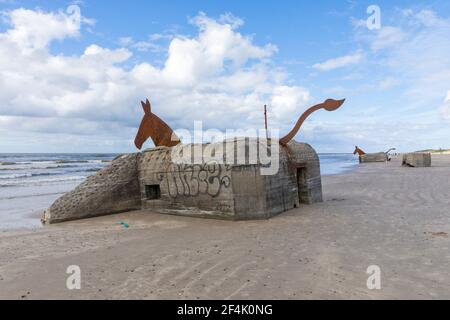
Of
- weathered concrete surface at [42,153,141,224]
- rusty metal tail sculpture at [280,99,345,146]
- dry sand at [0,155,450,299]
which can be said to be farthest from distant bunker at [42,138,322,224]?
dry sand at [0,155,450,299]

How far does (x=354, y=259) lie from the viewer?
18.4ft

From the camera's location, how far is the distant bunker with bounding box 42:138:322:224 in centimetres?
898

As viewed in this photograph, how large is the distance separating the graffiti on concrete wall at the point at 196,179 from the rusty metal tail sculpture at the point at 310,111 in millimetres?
2594

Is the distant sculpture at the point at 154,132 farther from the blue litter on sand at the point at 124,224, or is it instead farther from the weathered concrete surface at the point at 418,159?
the weathered concrete surface at the point at 418,159

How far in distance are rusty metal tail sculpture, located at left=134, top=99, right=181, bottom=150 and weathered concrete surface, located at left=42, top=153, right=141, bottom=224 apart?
3.17ft

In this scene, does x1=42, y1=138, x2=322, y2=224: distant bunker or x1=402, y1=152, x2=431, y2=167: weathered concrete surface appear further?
x1=402, y1=152, x2=431, y2=167: weathered concrete surface

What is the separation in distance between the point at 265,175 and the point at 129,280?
195 inches

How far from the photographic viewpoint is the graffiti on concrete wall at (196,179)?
9.20 m

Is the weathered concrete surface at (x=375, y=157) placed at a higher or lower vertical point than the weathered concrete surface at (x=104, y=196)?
higher

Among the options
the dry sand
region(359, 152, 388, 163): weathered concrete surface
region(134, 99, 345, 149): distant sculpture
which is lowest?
the dry sand

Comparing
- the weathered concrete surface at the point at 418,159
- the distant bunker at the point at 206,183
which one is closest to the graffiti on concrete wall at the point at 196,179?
the distant bunker at the point at 206,183

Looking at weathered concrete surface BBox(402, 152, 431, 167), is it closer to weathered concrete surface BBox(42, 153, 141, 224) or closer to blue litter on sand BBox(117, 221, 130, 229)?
weathered concrete surface BBox(42, 153, 141, 224)
